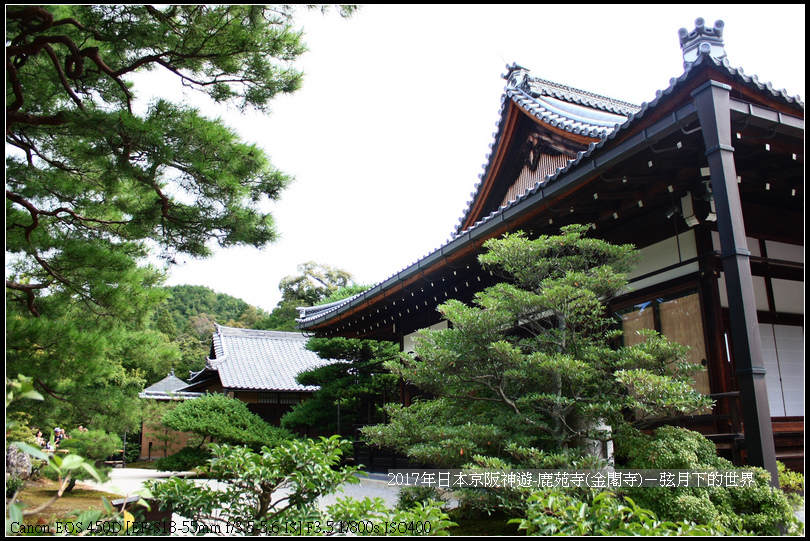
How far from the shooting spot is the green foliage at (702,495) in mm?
3193

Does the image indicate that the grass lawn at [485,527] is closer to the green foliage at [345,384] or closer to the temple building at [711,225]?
the temple building at [711,225]

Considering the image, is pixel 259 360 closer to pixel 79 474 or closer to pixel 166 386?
pixel 166 386

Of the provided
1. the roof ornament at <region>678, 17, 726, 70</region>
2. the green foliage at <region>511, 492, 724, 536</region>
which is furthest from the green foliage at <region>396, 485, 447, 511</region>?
the roof ornament at <region>678, 17, 726, 70</region>

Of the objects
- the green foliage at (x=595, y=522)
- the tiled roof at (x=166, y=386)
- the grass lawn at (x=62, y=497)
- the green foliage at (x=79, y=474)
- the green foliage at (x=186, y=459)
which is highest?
the tiled roof at (x=166, y=386)

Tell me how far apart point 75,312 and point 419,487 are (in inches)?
209

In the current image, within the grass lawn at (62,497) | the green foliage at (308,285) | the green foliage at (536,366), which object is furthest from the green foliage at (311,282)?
the green foliage at (536,366)

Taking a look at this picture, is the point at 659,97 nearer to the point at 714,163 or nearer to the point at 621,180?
the point at 714,163

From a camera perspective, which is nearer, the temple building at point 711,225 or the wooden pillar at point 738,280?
the wooden pillar at point 738,280

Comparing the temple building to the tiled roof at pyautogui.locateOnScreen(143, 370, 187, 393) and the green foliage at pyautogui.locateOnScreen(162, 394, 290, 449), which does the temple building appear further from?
the tiled roof at pyautogui.locateOnScreen(143, 370, 187, 393)

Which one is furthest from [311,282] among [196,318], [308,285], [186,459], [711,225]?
[711,225]

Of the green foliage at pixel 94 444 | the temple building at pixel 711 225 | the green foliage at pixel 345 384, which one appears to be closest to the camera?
the temple building at pixel 711 225

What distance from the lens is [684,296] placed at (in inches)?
211

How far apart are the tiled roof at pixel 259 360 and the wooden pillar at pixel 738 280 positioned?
1636cm

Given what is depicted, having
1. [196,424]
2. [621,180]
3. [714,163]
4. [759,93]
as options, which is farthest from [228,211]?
[196,424]
